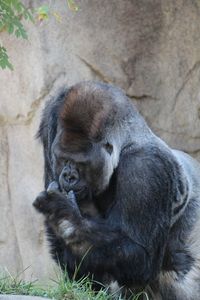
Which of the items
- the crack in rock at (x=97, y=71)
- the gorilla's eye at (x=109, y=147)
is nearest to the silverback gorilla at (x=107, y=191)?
the gorilla's eye at (x=109, y=147)

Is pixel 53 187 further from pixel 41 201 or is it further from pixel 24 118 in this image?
pixel 24 118

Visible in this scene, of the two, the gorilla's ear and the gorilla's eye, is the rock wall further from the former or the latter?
the gorilla's eye

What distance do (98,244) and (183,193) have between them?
0.64m

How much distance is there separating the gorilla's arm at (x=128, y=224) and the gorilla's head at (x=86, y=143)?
0.28 feet

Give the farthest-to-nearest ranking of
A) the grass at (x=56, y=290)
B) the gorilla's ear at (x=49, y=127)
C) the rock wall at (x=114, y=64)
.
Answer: the rock wall at (x=114, y=64), the gorilla's ear at (x=49, y=127), the grass at (x=56, y=290)

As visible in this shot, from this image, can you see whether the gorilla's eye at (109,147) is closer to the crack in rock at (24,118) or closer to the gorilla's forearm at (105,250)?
the gorilla's forearm at (105,250)

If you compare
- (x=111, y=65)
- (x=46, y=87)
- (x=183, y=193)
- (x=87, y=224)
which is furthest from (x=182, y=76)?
(x=87, y=224)

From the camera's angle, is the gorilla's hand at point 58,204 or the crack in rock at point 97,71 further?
the crack in rock at point 97,71

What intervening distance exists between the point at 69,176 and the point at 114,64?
2.14 metres

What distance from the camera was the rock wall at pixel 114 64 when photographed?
626 cm

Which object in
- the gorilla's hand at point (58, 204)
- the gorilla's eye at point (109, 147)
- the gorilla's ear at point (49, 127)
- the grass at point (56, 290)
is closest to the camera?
the grass at point (56, 290)

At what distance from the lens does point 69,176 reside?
14.2 ft

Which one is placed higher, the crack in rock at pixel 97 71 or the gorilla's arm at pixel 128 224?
the crack in rock at pixel 97 71

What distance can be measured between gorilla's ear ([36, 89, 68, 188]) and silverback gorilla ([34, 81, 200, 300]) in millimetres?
19
